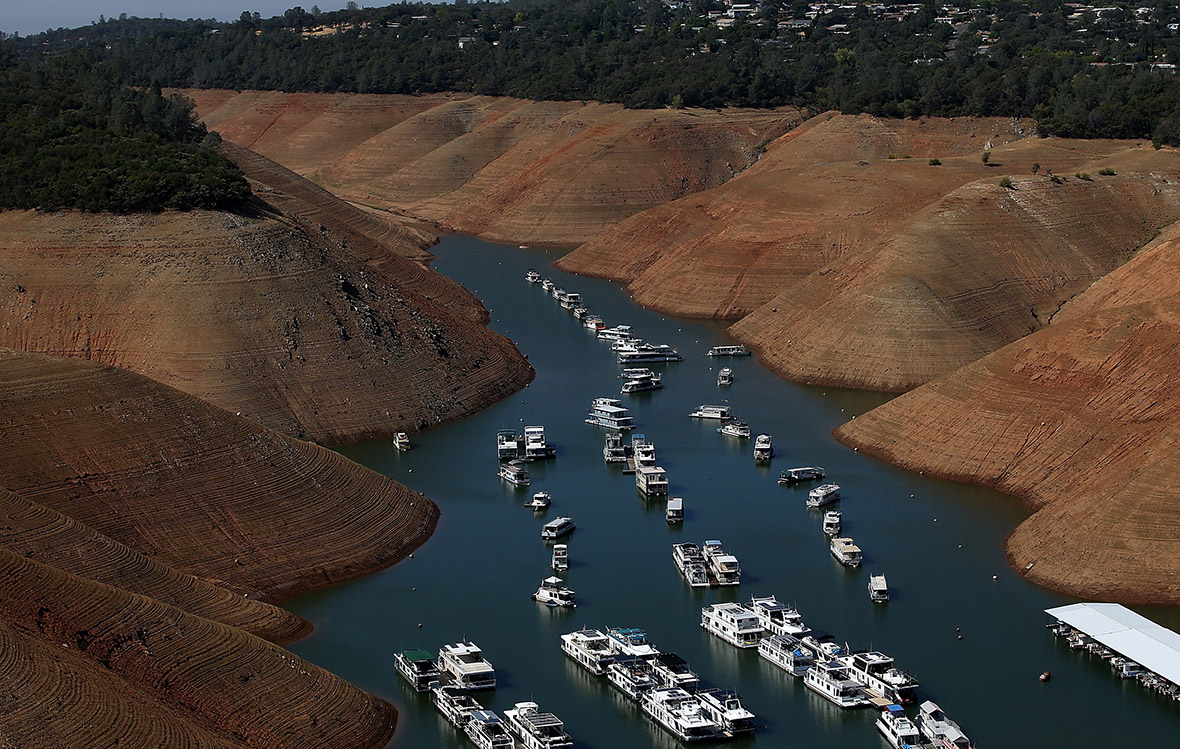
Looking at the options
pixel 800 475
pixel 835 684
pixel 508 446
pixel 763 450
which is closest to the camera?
pixel 835 684

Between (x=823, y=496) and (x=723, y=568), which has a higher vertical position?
(x=723, y=568)

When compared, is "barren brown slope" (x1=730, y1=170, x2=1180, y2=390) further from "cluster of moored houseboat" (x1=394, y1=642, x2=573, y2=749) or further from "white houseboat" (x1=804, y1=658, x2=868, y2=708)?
"cluster of moored houseboat" (x1=394, y1=642, x2=573, y2=749)

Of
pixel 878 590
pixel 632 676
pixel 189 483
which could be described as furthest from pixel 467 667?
pixel 878 590

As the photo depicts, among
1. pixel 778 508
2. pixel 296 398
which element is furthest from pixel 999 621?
pixel 296 398

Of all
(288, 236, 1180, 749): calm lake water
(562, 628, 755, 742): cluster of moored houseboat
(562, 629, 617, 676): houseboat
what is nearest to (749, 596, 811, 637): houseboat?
(288, 236, 1180, 749): calm lake water

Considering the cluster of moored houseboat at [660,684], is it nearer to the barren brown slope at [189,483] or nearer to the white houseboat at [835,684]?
the white houseboat at [835,684]

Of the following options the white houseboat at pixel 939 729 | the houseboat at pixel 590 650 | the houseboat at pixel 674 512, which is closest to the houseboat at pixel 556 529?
the houseboat at pixel 674 512

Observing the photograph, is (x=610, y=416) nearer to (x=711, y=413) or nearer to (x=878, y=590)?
(x=711, y=413)

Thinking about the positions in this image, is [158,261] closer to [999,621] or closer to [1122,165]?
[999,621]
